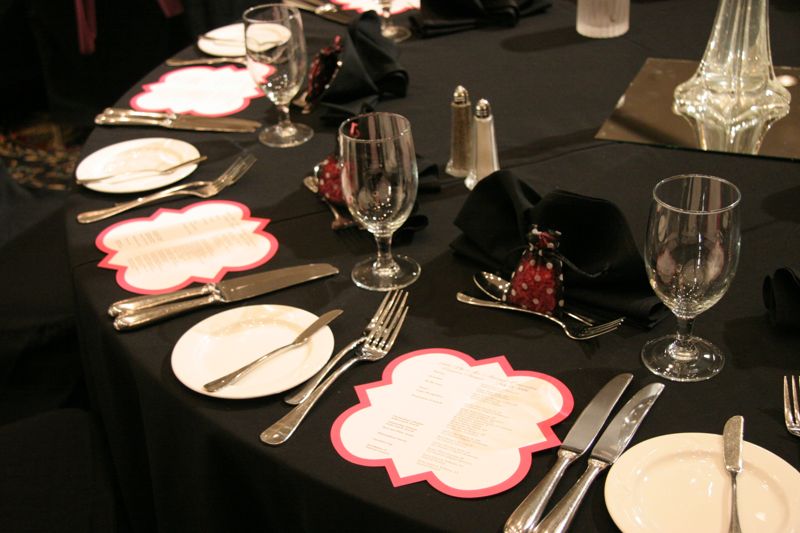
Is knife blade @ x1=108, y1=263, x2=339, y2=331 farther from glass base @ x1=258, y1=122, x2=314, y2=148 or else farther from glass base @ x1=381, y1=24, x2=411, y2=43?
glass base @ x1=381, y1=24, x2=411, y2=43

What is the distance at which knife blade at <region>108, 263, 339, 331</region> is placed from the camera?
1.13 meters

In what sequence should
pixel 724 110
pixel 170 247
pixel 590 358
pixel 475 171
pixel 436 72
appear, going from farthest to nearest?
pixel 436 72 → pixel 724 110 → pixel 475 171 → pixel 170 247 → pixel 590 358

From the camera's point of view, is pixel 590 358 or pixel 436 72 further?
pixel 436 72


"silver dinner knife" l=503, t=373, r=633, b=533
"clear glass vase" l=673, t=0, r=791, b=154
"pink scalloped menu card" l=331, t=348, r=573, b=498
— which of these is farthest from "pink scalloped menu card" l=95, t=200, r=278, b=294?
"clear glass vase" l=673, t=0, r=791, b=154

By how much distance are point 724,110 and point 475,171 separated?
48 cm

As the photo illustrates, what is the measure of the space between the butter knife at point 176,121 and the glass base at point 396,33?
478mm

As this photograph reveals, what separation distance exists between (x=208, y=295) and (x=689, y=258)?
0.59 meters

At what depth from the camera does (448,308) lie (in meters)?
1.13

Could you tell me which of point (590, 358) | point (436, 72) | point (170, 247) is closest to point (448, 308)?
point (590, 358)

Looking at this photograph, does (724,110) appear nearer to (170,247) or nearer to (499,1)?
(499,1)

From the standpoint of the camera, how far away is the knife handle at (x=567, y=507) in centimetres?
79

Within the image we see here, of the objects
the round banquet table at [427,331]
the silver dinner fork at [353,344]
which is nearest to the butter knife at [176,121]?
the round banquet table at [427,331]

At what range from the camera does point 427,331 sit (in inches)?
42.9

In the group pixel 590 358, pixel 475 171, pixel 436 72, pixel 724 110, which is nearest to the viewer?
pixel 590 358
